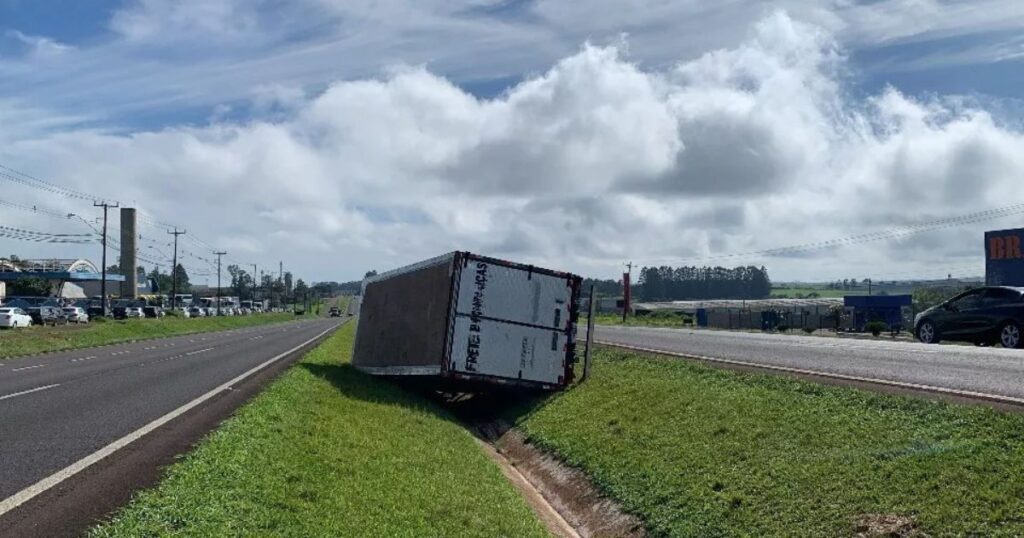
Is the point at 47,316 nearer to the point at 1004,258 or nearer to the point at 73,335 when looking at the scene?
the point at 73,335

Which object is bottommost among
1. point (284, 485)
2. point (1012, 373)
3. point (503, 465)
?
point (503, 465)

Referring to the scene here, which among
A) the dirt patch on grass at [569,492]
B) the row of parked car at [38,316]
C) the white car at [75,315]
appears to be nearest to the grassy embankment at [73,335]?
the row of parked car at [38,316]

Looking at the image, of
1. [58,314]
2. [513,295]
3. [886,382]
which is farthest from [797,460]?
[58,314]

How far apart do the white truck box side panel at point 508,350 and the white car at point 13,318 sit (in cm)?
4423

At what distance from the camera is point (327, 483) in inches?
369

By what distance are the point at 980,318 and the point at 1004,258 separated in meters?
31.0

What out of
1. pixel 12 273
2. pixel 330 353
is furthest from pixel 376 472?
pixel 12 273

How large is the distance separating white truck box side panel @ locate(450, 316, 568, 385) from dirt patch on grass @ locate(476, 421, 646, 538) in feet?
4.10

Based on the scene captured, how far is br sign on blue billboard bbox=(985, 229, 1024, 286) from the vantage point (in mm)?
48438

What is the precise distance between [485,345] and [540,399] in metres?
1.94

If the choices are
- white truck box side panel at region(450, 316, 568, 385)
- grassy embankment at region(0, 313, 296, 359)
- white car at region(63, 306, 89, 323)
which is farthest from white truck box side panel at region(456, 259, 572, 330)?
white car at region(63, 306, 89, 323)

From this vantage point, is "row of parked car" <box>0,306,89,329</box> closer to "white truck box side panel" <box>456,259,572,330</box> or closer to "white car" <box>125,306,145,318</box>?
"white car" <box>125,306,145,318</box>

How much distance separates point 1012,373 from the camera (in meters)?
13.6

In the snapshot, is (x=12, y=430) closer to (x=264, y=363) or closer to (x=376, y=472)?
(x=376, y=472)
